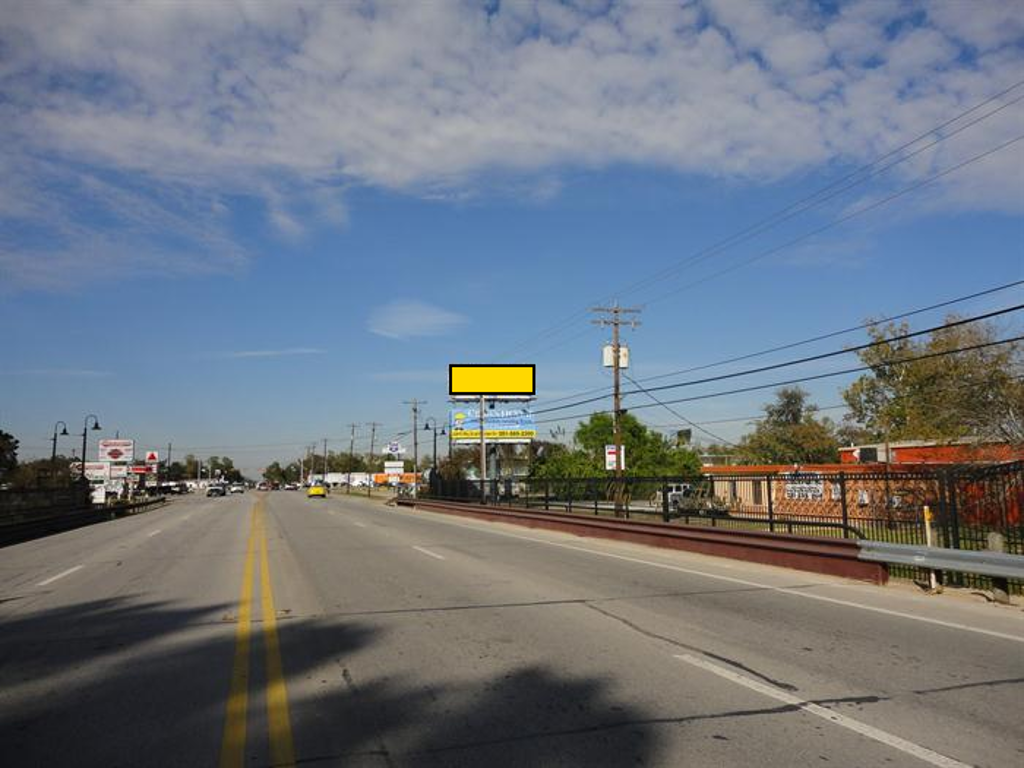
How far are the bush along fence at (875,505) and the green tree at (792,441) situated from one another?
79.4m

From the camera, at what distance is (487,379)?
66.0 m

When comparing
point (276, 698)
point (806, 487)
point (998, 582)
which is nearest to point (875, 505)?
point (806, 487)

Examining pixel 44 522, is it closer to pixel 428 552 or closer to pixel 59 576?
pixel 59 576

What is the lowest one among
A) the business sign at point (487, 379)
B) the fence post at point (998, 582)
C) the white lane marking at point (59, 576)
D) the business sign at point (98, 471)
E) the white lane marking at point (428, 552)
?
the white lane marking at point (59, 576)

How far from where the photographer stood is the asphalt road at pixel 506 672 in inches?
202

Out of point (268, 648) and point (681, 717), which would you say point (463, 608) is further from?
point (681, 717)

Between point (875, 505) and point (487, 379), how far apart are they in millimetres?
51087

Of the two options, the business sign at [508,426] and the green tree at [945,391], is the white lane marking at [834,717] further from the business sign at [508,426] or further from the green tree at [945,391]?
the business sign at [508,426]

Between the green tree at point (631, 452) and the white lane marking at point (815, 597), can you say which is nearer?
the white lane marking at point (815, 597)

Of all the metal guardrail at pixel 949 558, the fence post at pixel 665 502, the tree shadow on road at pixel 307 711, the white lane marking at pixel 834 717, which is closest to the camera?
the white lane marking at pixel 834 717

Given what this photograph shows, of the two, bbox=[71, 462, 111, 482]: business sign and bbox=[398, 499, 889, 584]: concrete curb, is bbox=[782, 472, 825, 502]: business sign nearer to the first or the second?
bbox=[398, 499, 889, 584]: concrete curb

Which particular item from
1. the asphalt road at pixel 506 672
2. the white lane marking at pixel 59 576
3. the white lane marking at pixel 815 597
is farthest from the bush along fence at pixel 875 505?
the white lane marking at pixel 59 576

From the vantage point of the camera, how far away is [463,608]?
10398 millimetres

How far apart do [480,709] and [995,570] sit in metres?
7.73
